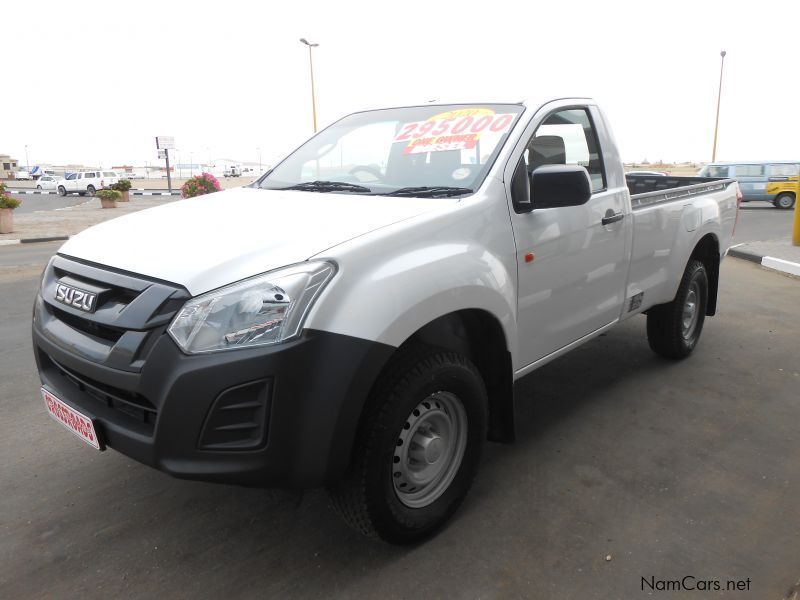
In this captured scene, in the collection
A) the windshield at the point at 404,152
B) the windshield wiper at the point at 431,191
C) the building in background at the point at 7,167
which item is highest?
the windshield at the point at 404,152

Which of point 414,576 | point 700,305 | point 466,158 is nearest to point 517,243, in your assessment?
point 466,158

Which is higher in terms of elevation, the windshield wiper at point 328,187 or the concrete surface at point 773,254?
the windshield wiper at point 328,187

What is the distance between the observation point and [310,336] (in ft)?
6.52

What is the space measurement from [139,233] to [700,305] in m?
4.20

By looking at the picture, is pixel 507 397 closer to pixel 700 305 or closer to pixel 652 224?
pixel 652 224

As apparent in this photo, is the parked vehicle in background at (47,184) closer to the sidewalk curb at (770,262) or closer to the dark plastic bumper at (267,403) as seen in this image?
the sidewalk curb at (770,262)

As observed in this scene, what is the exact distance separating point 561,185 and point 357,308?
1151mm

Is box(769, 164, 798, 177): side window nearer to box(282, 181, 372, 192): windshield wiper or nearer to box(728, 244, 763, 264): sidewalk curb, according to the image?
box(728, 244, 763, 264): sidewalk curb

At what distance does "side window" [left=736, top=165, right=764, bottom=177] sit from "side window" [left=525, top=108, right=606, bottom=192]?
2029cm

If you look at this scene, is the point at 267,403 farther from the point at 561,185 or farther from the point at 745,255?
the point at 745,255

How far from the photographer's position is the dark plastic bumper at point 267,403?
1963mm

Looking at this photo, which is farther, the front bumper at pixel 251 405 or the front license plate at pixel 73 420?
the front license plate at pixel 73 420

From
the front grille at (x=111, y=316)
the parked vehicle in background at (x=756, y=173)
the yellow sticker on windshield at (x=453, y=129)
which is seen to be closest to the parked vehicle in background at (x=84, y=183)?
the parked vehicle in background at (x=756, y=173)

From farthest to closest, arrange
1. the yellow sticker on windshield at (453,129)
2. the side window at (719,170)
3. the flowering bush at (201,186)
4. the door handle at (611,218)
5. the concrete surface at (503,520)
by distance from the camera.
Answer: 1. the side window at (719,170)
2. the flowering bush at (201,186)
3. the door handle at (611,218)
4. the yellow sticker on windshield at (453,129)
5. the concrete surface at (503,520)
